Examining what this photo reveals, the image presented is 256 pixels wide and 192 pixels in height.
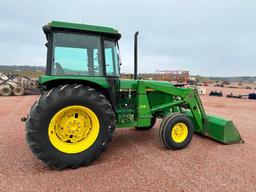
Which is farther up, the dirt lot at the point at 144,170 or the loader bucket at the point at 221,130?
the loader bucket at the point at 221,130

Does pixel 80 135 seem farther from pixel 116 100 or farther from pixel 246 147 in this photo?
pixel 246 147

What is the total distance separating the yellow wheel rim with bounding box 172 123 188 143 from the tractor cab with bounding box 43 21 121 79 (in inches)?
69.1

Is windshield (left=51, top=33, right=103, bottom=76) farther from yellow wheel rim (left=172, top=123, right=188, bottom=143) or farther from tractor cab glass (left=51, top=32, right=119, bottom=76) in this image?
yellow wheel rim (left=172, top=123, right=188, bottom=143)

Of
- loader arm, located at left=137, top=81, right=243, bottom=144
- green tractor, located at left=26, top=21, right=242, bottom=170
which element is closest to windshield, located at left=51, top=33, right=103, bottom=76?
green tractor, located at left=26, top=21, right=242, bottom=170

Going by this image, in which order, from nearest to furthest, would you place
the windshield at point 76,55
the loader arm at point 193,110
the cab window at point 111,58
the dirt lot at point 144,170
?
the dirt lot at point 144,170 → the windshield at point 76,55 → the cab window at point 111,58 → the loader arm at point 193,110

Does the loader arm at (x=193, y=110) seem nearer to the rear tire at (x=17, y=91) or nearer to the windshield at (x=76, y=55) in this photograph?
the windshield at (x=76, y=55)

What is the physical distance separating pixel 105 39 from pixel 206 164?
10.00 ft

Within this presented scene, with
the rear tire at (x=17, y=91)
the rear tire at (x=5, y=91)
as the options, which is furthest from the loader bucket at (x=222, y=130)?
the rear tire at (x=5, y=91)

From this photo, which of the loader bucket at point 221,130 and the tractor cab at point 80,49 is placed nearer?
the tractor cab at point 80,49

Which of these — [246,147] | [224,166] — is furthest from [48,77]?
[246,147]

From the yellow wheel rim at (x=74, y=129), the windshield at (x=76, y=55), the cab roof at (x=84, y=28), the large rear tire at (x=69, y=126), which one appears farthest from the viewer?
the windshield at (x=76, y=55)

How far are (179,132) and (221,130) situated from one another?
43.1 inches

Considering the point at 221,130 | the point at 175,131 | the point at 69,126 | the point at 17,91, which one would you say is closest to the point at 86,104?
the point at 69,126

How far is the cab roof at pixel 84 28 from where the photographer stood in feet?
14.0
